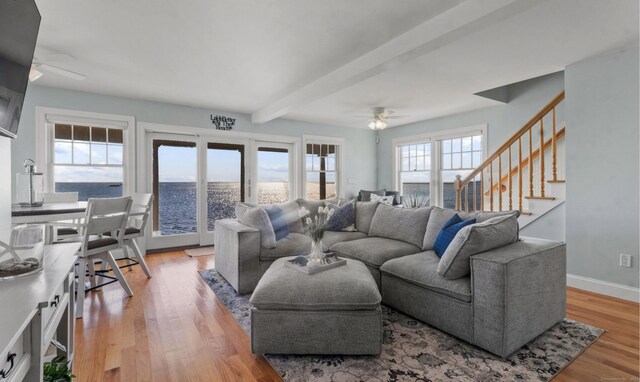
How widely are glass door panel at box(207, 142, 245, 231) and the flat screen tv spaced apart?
11.9 feet

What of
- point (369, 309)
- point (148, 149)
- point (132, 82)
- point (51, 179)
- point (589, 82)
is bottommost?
point (369, 309)

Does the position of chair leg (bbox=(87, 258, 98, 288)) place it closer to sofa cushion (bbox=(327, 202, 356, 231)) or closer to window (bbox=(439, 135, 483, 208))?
sofa cushion (bbox=(327, 202, 356, 231))

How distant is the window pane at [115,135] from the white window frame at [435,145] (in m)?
5.24

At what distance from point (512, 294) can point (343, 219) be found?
7.36 ft

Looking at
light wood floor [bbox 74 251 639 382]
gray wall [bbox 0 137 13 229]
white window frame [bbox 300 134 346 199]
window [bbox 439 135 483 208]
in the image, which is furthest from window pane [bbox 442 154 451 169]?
gray wall [bbox 0 137 13 229]

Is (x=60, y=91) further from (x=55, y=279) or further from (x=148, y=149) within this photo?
(x=55, y=279)

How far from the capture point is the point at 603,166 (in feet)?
9.87

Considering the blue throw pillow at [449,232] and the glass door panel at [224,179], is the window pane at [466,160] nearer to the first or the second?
the blue throw pillow at [449,232]

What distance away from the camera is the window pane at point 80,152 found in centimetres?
429

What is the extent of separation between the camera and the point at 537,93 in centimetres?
457

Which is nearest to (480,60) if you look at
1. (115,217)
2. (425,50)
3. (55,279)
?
(425,50)

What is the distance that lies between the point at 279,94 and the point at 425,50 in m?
2.41

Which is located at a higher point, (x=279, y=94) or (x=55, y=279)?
(x=279, y=94)

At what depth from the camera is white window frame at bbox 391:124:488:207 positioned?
532 cm
